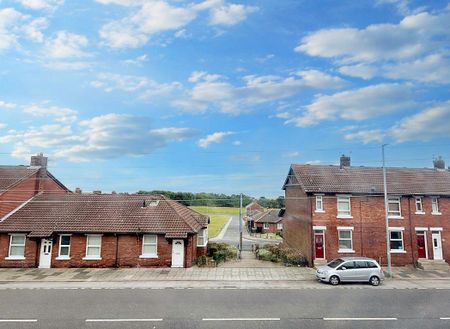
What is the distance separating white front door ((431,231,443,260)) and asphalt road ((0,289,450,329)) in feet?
33.2

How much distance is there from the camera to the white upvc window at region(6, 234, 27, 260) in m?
27.4

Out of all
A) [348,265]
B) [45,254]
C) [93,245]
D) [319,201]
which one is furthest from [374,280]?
[45,254]

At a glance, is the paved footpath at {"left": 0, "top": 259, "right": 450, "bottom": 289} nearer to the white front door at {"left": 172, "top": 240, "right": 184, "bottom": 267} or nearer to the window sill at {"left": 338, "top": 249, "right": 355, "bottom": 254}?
the white front door at {"left": 172, "top": 240, "right": 184, "bottom": 267}

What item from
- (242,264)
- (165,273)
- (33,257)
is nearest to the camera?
(165,273)

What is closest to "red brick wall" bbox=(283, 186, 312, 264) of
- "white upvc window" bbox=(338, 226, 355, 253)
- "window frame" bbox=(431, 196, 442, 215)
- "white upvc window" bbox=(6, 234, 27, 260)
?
"white upvc window" bbox=(338, 226, 355, 253)

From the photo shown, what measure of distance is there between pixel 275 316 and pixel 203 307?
364 cm

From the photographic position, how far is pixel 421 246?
1161 inches

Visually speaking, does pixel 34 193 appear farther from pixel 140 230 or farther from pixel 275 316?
pixel 275 316

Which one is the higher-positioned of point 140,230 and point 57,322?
point 140,230

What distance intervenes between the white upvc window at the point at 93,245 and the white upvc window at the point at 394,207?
25.3m

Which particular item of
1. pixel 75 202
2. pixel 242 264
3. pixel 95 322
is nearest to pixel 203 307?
pixel 95 322

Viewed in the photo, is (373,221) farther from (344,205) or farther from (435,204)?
(435,204)

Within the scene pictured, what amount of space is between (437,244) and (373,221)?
6.13 m

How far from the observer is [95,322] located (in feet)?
45.6
